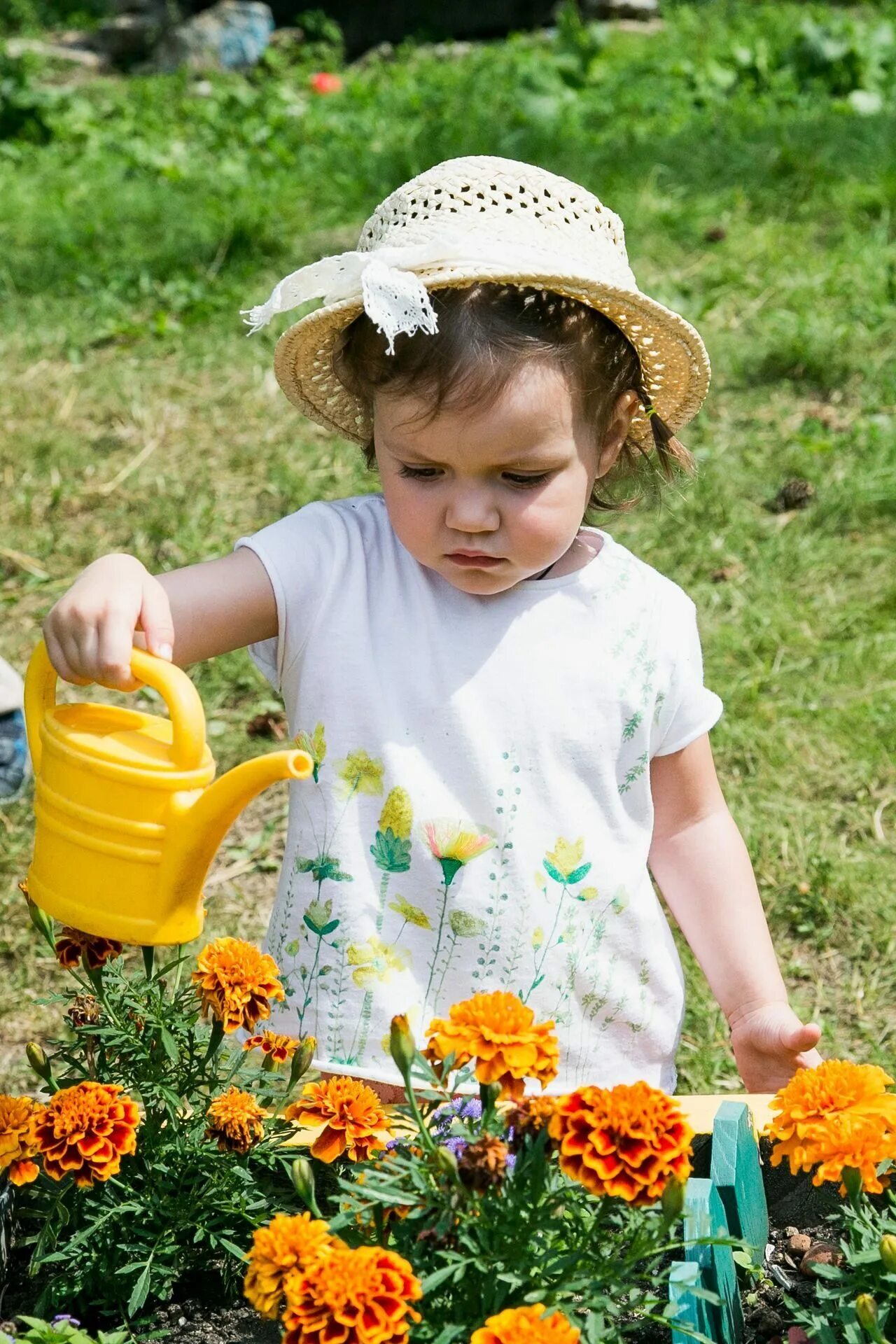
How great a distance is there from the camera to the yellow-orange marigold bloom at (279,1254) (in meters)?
1.08

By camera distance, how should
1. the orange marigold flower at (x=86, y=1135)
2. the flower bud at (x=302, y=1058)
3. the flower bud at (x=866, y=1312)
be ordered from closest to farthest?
the flower bud at (x=866, y=1312)
the orange marigold flower at (x=86, y=1135)
the flower bud at (x=302, y=1058)

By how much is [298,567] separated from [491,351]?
1.22 ft

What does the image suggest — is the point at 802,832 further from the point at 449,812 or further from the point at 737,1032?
the point at 449,812

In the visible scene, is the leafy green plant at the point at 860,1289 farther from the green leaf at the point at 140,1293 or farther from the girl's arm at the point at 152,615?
the girl's arm at the point at 152,615

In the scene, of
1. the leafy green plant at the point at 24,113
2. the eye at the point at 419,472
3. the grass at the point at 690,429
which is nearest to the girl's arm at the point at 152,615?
the eye at the point at 419,472

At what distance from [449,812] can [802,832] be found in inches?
44.5

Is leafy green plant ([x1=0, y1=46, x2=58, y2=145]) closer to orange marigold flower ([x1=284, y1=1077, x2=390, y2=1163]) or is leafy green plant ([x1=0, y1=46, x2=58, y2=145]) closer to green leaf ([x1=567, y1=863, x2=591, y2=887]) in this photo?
green leaf ([x1=567, y1=863, x2=591, y2=887])

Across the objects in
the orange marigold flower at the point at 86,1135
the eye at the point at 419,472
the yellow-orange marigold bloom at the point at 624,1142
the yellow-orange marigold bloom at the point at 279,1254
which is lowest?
the orange marigold flower at the point at 86,1135

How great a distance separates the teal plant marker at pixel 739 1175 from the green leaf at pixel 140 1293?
1.64ft

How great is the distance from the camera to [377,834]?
1.88 metres

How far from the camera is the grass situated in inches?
110

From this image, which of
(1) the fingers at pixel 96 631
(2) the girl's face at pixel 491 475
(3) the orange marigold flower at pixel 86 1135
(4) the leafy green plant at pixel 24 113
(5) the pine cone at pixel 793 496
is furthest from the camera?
(4) the leafy green plant at pixel 24 113

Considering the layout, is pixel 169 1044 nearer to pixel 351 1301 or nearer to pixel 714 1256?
pixel 351 1301

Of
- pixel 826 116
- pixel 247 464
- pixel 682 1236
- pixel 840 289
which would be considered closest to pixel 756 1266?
pixel 682 1236
